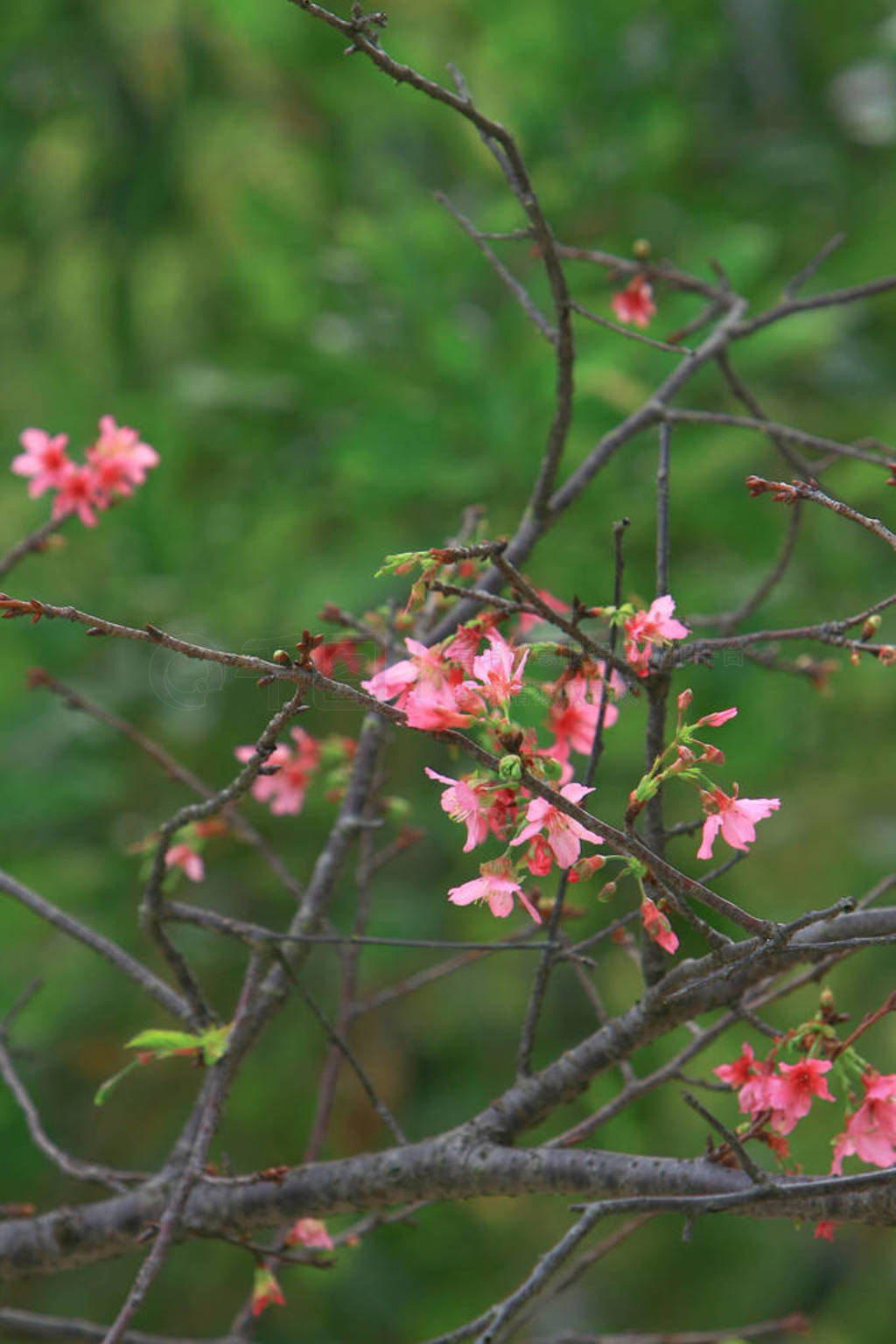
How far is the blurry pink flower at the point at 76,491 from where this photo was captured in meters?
1.15

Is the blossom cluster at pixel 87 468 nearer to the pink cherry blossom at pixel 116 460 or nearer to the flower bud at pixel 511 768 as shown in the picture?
the pink cherry blossom at pixel 116 460

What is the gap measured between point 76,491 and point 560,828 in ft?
2.32

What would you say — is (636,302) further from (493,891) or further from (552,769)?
(493,891)

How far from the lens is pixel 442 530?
196 cm

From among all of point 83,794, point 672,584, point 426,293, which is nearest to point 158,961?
point 83,794

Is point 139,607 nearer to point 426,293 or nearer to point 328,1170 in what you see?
point 426,293

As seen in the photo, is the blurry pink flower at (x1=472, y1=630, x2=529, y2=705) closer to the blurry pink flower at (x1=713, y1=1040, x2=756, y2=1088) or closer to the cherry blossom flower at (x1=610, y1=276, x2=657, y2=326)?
the blurry pink flower at (x1=713, y1=1040, x2=756, y2=1088)

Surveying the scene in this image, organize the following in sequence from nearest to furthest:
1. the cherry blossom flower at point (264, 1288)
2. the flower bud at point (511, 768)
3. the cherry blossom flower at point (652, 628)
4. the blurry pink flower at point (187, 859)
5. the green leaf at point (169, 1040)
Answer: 1. the flower bud at point (511, 768)
2. the cherry blossom flower at point (652, 628)
3. the green leaf at point (169, 1040)
4. the cherry blossom flower at point (264, 1288)
5. the blurry pink flower at point (187, 859)

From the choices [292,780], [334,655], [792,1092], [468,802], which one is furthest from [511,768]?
[292,780]

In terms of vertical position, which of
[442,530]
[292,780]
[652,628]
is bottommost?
[652,628]

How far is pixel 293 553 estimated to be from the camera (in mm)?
2100

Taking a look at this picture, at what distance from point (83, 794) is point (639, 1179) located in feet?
4.13

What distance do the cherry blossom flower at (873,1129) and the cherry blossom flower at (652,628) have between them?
0.27 m

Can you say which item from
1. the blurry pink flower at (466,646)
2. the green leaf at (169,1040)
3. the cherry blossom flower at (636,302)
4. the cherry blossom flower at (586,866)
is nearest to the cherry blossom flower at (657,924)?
the cherry blossom flower at (586,866)
